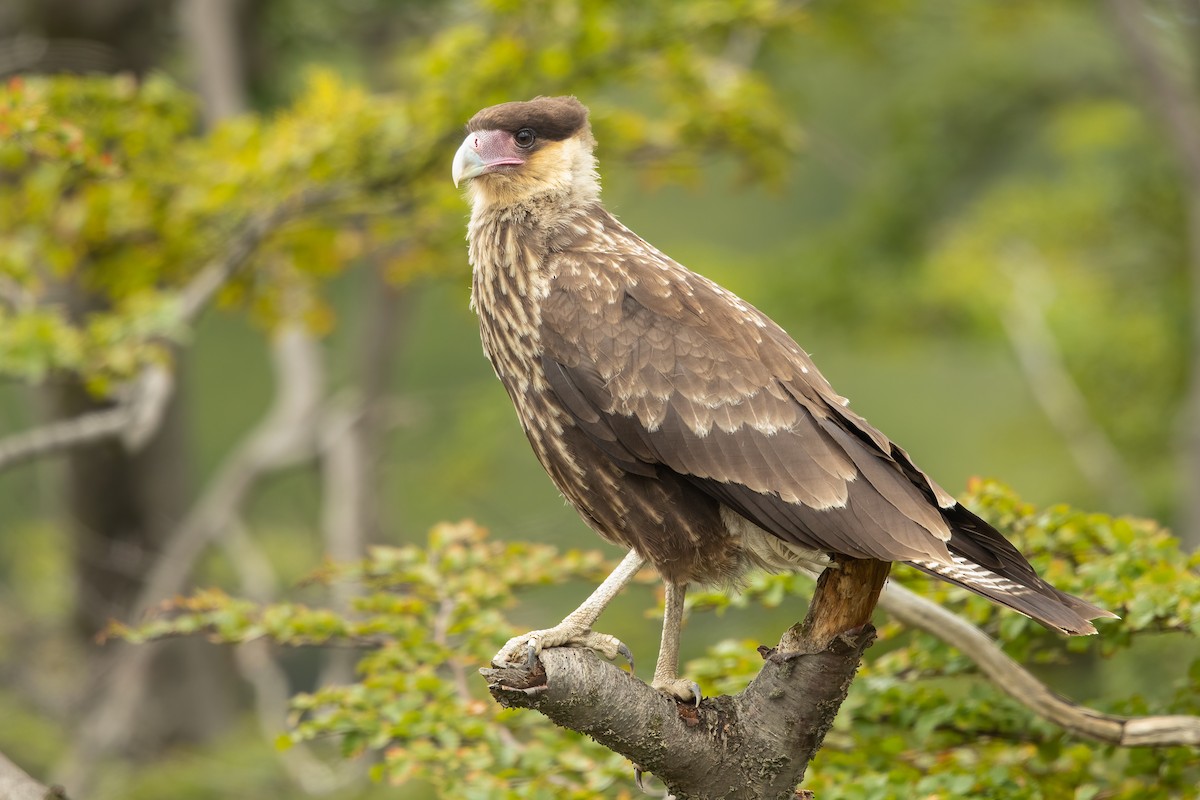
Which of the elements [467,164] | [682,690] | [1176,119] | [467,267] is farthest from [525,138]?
[1176,119]

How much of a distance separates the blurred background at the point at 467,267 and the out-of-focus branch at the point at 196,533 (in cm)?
4

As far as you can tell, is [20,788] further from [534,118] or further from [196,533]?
[196,533]

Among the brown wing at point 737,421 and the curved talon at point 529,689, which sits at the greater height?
the brown wing at point 737,421

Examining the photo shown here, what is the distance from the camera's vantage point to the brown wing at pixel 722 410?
113 inches

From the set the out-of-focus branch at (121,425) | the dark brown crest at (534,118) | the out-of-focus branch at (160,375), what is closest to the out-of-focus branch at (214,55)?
the out-of-focus branch at (160,375)

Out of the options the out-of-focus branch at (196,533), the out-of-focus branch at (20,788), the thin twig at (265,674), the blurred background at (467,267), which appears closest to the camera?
the out-of-focus branch at (20,788)

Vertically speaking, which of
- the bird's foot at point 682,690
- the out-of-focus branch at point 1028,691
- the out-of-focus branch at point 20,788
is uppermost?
the out-of-focus branch at point 1028,691

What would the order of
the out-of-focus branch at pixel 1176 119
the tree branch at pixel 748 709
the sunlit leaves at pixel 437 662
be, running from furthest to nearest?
the out-of-focus branch at pixel 1176 119 → the sunlit leaves at pixel 437 662 → the tree branch at pixel 748 709

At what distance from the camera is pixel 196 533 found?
22.5 feet

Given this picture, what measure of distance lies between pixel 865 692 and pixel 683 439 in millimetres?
829

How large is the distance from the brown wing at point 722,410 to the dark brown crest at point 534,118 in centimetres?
45

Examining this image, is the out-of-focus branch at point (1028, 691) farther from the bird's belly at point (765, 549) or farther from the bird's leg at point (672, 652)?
the bird's leg at point (672, 652)

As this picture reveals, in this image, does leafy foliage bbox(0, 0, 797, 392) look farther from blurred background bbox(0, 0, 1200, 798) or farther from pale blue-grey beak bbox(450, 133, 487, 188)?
pale blue-grey beak bbox(450, 133, 487, 188)

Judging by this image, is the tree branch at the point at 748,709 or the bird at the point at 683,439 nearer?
the tree branch at the point at 748,709
